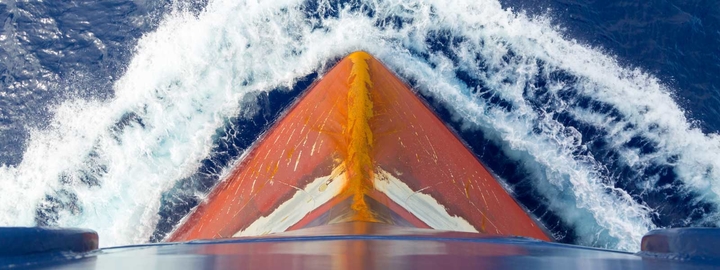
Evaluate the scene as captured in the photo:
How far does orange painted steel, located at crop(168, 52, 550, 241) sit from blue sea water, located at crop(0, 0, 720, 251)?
640 mm

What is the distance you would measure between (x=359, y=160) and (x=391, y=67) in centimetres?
298

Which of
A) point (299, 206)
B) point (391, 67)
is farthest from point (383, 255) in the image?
point (391, 67)

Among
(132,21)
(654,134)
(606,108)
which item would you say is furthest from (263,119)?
(654,134)

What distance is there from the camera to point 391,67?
9812mm

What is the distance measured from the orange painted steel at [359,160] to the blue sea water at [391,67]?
640 millimetres

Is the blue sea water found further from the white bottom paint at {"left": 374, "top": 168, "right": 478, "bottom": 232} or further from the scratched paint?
the white bottom paint at {"left": 374, "top": 168, "right": 478, "bottom": 232}

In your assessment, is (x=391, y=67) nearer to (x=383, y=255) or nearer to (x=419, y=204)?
(x=419, y=204)

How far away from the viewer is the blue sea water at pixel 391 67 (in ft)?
29.8

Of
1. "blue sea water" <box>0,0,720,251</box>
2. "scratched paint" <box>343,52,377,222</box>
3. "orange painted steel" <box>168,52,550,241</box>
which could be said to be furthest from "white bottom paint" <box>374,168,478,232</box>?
"blue sea water" <box>0,0,720,251</box>

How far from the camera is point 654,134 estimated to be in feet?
30.1

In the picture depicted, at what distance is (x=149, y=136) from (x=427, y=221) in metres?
5.35

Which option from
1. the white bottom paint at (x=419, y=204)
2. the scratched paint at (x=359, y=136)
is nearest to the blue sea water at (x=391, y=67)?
the scratched paint at (x=359, y=136)

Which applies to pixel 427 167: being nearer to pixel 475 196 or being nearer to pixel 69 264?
pixel 475 196

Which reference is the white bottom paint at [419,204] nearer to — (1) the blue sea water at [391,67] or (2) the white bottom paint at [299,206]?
(2) the white bottom paint at [299,206]
